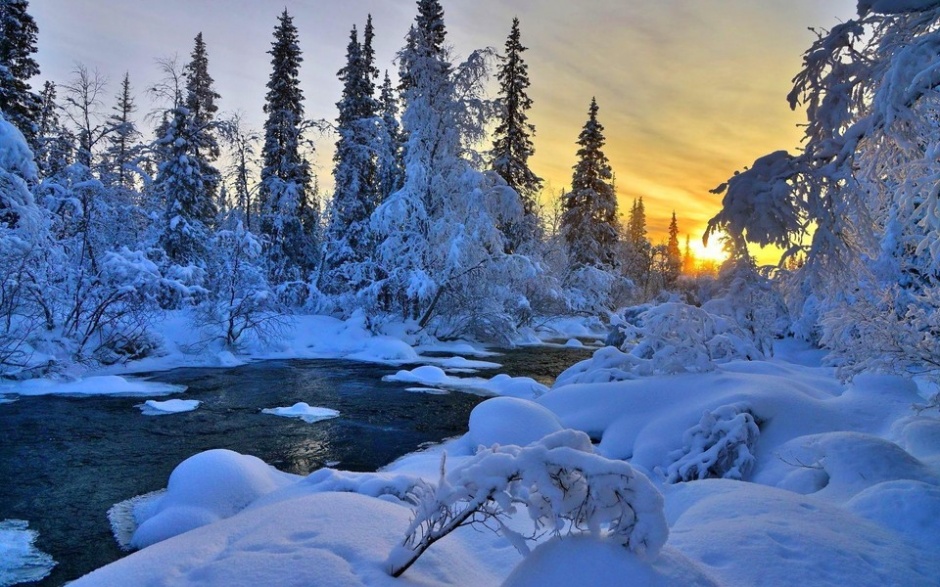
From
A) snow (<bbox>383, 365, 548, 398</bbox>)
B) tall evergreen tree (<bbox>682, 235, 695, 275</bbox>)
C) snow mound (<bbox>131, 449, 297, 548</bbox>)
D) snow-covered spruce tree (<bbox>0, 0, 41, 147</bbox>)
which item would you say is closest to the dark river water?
snow mound (<bbox>131, 449, 297, 548</bbox>)

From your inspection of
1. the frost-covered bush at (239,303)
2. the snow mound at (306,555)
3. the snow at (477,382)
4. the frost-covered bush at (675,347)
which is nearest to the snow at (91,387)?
the frost-covered bush at (239,303)

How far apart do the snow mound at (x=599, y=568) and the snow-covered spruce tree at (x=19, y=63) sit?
2655 centimetres

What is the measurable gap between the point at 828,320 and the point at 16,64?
1234 inches

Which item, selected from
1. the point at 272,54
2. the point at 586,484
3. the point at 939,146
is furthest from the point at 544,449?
the point at 272,54

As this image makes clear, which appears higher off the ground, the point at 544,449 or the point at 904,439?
the point at 544,449

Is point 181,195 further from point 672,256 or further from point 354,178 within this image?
point 672,256

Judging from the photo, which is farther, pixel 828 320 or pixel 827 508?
pixel 828 320

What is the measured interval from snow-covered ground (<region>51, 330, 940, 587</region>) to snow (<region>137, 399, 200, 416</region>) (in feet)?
14.4

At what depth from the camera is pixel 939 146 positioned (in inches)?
135

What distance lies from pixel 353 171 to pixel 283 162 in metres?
4.09

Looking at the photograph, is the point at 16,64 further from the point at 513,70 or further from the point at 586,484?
the point at 586,484

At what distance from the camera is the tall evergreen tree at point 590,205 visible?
34062mm

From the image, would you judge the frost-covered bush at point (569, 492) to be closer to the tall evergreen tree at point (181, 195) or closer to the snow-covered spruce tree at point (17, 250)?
the snow-covered spruce tree at point (17, 250)

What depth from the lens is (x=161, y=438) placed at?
8.48 meters
